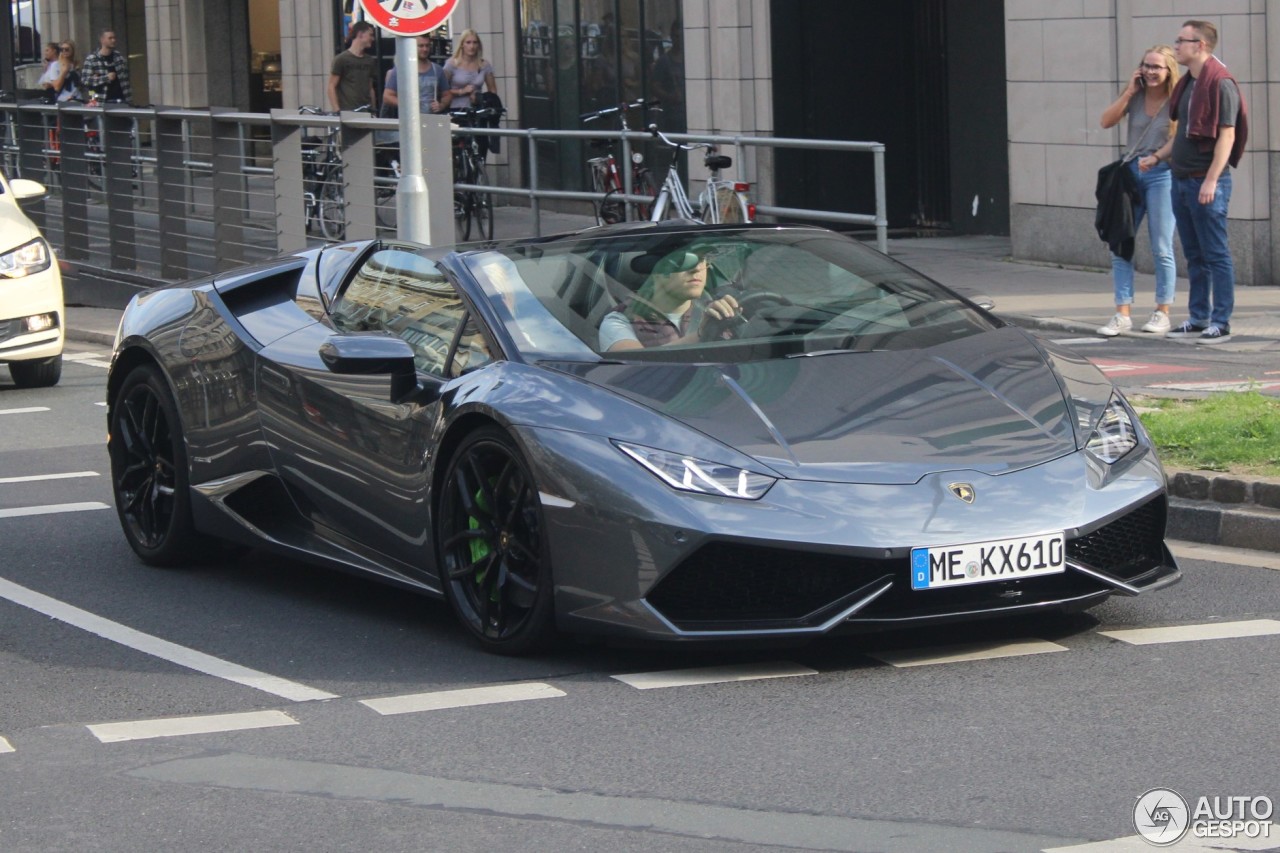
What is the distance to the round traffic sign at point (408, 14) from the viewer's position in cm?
1155

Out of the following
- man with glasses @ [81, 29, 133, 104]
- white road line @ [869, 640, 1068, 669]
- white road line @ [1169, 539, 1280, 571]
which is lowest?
white road line @ [1169, 539, 1280, 571]

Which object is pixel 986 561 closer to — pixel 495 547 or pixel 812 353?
pixel 812 353

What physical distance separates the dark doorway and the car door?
501 inches

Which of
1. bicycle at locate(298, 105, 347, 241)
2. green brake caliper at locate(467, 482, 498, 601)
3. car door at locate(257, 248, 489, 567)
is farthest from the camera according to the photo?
bicycle at locate(298, 105, 347, 241)

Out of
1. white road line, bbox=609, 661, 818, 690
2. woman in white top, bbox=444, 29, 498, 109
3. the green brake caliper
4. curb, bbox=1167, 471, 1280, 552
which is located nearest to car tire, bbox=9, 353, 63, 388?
the green brake caliper

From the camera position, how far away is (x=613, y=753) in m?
5.26

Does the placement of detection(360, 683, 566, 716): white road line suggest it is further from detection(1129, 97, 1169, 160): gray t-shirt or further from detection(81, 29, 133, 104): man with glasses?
detection(81, 29, 133, 104): man with glasses

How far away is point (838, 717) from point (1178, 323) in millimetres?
8645

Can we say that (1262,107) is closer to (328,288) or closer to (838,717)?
(328,288)

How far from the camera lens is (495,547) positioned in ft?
20.7

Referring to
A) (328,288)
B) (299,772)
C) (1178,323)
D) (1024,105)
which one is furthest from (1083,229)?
(299,772)

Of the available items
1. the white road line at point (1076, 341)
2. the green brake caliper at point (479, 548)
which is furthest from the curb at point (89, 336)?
the green brake caliper at point (479, 548)

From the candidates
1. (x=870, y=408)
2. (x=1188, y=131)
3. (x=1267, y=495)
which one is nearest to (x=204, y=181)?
(x=1188, y=131)

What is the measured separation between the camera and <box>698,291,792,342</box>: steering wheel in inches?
265
